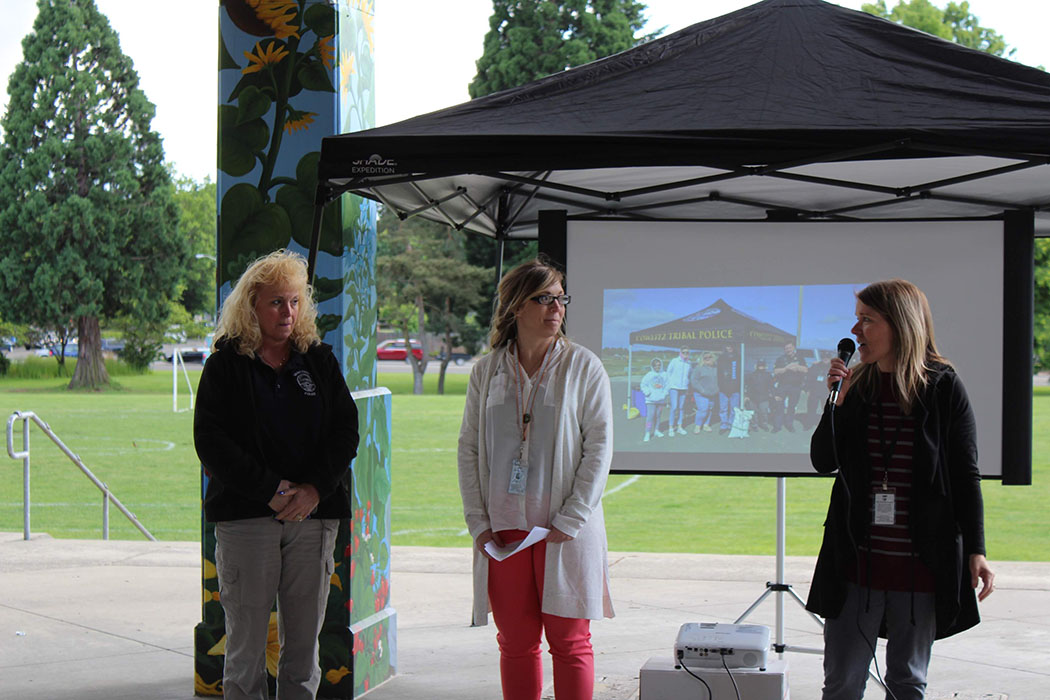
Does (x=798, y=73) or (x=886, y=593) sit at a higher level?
(x=798, y=73)

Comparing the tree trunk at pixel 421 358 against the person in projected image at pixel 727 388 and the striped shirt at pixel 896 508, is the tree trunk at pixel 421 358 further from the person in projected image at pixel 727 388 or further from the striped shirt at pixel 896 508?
the striped shirt at pixel 896 508

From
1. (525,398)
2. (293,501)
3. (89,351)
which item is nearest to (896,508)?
(525,398)

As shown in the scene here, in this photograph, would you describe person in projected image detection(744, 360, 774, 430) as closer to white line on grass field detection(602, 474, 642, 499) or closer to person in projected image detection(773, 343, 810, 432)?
person in projected image detection(773, 343, 810, 432)

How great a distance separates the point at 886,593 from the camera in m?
3.21

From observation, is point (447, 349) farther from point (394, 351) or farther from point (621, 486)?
point (621, 486)

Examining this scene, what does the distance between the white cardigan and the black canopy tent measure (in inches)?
29.1

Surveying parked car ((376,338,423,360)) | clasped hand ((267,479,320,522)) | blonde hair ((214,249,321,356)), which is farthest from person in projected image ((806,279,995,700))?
parked car ((376,338,423,360))

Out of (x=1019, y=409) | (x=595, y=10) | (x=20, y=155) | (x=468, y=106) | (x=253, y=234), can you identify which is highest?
(x=595, y=10)

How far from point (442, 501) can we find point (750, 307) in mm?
9362

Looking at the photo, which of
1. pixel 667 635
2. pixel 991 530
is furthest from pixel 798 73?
pixel 991 530

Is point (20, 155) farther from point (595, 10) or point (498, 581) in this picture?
point (498, 581)

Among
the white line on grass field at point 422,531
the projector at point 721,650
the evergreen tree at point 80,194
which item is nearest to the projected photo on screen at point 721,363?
the projector at point 721,650

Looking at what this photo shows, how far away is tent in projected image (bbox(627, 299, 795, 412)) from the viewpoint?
520 centimetres

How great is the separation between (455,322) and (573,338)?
43.2 meters
